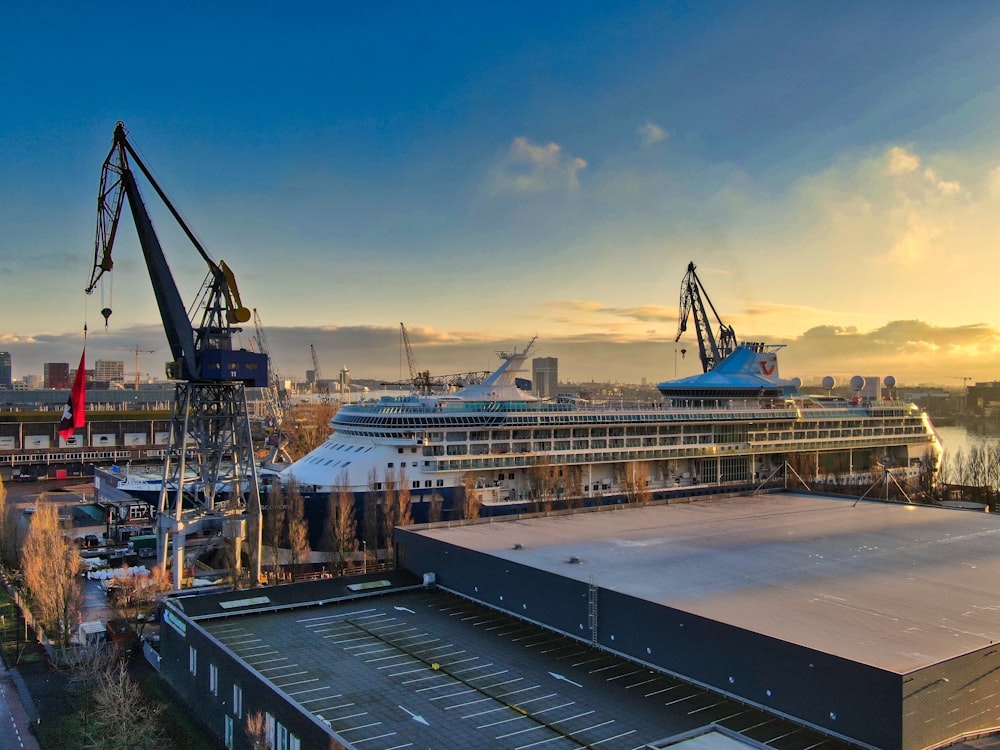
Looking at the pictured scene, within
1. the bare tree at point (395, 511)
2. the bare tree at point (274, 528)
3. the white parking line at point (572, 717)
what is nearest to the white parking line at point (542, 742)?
the white parking line at point (572, 717)

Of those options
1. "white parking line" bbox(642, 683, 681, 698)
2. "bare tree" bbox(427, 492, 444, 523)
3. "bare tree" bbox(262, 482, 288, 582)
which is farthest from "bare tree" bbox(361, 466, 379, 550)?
"white parking line" bbox(642, 683, 681, 698)

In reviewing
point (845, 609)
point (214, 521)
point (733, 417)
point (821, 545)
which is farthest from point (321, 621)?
point (733, 417)

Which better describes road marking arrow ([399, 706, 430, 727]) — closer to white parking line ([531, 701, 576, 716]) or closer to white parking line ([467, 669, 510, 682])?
white parking line ([467, 669, 510, 682])

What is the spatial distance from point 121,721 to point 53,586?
9433 millimetres

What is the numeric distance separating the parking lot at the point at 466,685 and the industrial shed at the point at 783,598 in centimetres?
67

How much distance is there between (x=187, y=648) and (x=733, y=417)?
39.9 m

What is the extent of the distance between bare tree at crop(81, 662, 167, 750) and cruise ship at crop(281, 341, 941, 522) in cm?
1678

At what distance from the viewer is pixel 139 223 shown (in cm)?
2966

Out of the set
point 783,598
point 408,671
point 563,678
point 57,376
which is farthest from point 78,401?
point 57,376

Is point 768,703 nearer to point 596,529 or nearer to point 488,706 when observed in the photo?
point 488,706

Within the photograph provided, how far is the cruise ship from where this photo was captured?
1553 inches

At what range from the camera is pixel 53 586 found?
2595 centimetres

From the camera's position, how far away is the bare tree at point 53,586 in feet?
84.6

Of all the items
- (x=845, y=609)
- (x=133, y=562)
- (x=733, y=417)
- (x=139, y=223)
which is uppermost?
(x=139, y=223)
